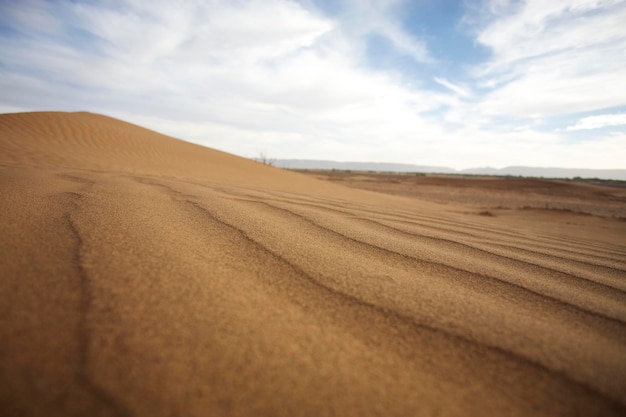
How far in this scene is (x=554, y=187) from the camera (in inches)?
676

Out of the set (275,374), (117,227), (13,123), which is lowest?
(275,374)

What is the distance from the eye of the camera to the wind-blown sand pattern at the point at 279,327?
499mm

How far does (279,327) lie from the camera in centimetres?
67

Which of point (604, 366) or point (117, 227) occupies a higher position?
point (117, 227)

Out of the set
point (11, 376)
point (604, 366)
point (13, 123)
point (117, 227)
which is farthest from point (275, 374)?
point (13, 123)

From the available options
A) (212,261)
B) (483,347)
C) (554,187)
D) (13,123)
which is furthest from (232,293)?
(554,187)

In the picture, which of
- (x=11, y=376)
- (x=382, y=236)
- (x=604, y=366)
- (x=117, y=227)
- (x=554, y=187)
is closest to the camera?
(x=11, y=376)

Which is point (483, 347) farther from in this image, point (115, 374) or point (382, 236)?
point (382, 236)

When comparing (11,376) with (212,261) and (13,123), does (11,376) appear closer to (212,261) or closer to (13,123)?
Answer: (212,261)

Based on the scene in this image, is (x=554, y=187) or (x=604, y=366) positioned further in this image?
(x=554, y=187)

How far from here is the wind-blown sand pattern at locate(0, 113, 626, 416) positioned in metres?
0.50

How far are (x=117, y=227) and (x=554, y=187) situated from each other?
21666mm

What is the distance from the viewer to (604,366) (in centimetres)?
62

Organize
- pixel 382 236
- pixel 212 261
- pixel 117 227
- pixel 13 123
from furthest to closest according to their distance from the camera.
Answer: pixel 13 123
pixel 382 236
pixel 117 227
pixel 212 261
